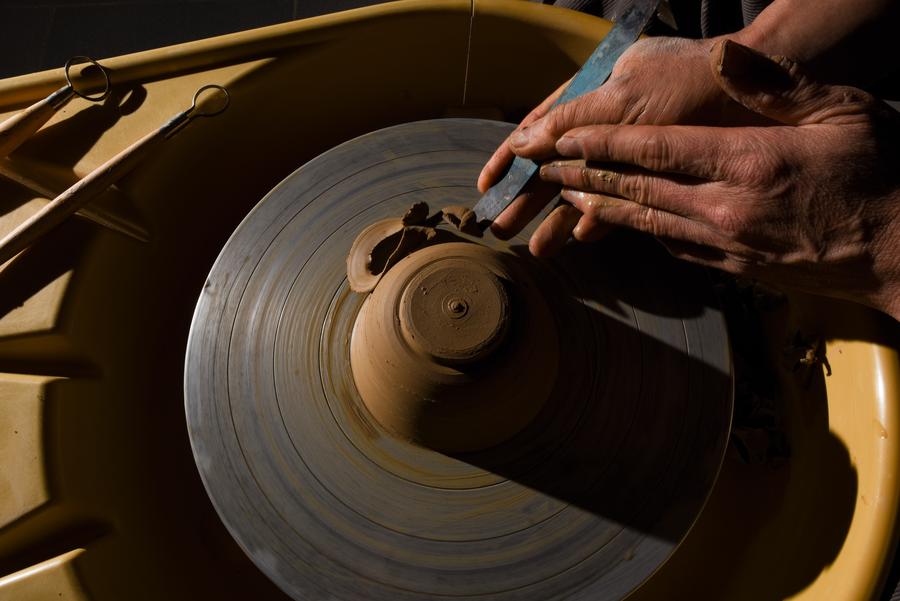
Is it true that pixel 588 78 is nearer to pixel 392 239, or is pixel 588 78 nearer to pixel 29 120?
pixel 392 239

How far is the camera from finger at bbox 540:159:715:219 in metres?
0.98

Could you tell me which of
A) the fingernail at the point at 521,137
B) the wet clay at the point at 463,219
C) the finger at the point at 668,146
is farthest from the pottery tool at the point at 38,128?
the finger at the point at 668,146

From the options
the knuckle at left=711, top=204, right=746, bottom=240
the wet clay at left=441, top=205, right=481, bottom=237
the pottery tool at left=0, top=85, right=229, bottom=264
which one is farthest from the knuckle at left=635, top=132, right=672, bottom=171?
the pottery tool at left=0, top=85, right=229, bottom=264

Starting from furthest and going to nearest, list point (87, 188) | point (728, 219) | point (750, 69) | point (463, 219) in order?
point (87, 188) < point (463, 219) < point (728, 219) < point (750, 69)

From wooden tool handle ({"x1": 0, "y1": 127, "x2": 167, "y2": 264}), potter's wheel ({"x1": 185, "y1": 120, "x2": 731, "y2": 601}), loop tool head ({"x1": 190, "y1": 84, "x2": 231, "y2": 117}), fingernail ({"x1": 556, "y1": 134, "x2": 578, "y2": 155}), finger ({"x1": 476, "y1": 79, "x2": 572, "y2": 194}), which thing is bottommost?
potter's wheel ({"x1": 185, "y1": 120, "x2": 731, "y2": 601})

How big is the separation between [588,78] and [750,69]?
0.97 ft

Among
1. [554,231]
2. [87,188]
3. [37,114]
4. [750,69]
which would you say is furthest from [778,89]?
[37,114]

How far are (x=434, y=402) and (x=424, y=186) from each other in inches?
17.7

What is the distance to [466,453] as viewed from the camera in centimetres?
112

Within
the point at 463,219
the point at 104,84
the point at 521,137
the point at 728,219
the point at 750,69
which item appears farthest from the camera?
the point at 104,84

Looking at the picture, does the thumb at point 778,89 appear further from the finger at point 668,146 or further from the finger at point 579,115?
the finger at point 579,115

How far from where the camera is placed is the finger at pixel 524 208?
3.76 feet

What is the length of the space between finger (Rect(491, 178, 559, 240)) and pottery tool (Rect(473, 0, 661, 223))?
2 cm

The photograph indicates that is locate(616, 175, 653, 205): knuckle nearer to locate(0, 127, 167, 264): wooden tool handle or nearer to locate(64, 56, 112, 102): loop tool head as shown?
locate(0, 127, 167, 264): wooden tool handle
